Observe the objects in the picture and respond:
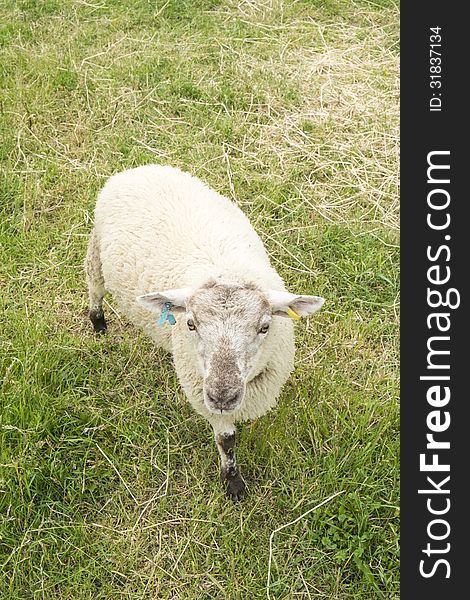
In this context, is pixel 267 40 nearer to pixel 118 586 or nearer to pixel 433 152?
pixel 433 152

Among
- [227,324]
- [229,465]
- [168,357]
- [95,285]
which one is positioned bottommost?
[229,465]

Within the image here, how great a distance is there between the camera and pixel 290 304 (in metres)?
3.07

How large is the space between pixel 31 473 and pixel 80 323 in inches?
52.7

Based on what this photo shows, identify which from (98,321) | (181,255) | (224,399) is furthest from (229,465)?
(98,321)

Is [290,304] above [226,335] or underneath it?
above

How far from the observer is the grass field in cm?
333

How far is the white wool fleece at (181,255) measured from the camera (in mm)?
3387

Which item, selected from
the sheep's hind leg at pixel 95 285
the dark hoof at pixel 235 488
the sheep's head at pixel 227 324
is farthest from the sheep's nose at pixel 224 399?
the sheep's hind leg at pixel 95 285

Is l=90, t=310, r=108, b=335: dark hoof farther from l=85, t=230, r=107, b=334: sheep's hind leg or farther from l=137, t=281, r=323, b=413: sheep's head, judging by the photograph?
l=137, t=281, r=323, b=413: sheep's head

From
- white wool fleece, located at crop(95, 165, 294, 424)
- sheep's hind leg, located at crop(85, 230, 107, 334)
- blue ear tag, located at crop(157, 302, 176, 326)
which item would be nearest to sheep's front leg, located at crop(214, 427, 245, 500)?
white wool fleece, located at crop(95, 165, 294, 424)

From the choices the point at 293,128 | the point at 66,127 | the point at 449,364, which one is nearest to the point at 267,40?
the point at 293,128

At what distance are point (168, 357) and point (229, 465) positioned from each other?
102 cm

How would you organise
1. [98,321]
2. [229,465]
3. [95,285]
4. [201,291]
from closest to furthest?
[201,291] → [229,465] → [95,285] → [98,321]

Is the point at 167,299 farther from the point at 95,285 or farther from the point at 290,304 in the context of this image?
the point at 95,285
